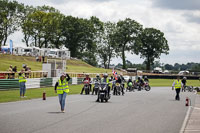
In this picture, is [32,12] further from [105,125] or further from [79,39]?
[105,125]

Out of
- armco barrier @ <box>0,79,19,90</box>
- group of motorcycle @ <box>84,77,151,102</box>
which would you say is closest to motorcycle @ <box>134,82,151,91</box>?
group of motorcycle @ <box>84,77,151,102</box>

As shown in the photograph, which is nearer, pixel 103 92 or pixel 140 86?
pixel 103 92

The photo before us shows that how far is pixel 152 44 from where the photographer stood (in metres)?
111

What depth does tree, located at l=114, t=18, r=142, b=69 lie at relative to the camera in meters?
104

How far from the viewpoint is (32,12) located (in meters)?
93.4

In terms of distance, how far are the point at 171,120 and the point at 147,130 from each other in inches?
124

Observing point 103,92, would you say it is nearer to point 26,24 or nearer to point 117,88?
point 117,88

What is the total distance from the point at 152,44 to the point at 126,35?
394 inches

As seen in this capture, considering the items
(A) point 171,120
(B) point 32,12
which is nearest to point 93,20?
(B) point 32,12

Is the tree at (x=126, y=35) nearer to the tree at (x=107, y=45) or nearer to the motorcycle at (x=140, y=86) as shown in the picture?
the tree at (x=107, y=45)

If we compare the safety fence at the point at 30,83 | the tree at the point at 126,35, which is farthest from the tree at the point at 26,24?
the safety fence at the point at 30,83

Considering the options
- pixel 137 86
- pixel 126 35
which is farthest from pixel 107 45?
pixel 137 86

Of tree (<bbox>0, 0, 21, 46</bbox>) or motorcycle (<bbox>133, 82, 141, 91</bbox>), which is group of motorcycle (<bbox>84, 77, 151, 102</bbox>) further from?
tree (<bbox>0, 0, 21, 46</bbox>)

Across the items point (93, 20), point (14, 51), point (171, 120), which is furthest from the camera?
point (93, 20)
